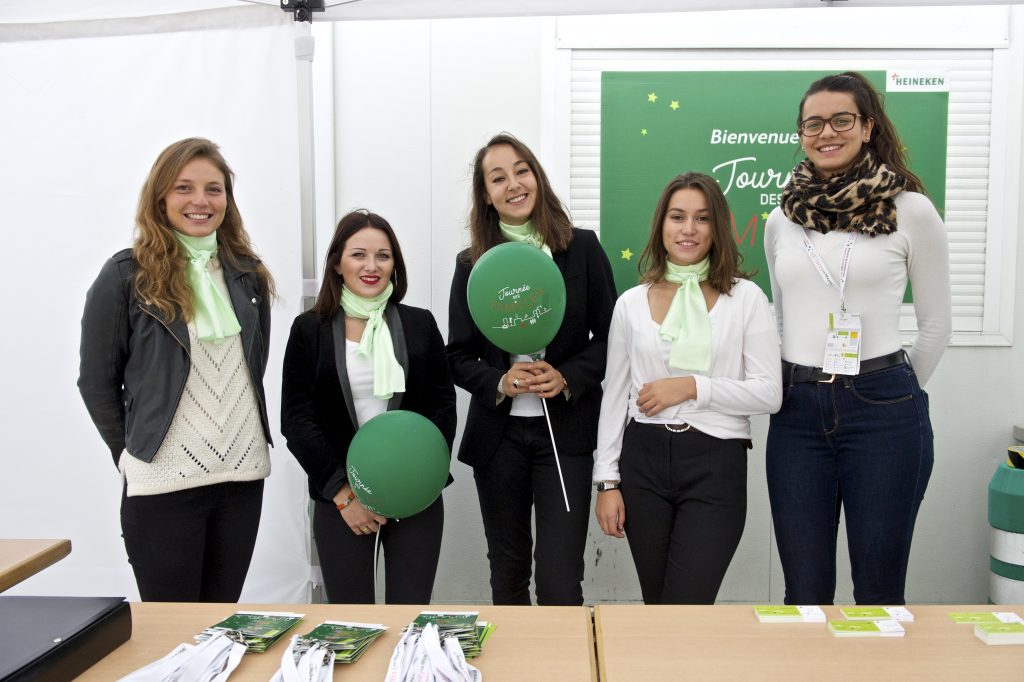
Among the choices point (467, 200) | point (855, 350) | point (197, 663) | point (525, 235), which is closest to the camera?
point (197, 663)

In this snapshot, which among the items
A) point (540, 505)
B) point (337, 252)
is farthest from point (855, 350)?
point (337, 252)

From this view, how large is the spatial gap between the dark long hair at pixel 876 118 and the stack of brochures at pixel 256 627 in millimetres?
1799

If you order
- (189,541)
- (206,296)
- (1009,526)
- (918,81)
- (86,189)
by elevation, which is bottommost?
(1009,526)

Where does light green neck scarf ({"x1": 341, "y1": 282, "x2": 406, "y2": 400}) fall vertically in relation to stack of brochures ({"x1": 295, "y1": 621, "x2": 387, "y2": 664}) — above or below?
above

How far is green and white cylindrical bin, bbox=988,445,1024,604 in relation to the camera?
2.97 metres

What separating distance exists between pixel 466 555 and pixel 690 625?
6.91 feet

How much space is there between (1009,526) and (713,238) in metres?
1.89

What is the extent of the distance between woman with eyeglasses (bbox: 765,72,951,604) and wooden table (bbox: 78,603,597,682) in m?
0.86

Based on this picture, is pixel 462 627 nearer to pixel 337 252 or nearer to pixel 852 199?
pixel 337 252

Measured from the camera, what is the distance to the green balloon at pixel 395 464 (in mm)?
1970

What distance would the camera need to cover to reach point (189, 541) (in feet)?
6.52

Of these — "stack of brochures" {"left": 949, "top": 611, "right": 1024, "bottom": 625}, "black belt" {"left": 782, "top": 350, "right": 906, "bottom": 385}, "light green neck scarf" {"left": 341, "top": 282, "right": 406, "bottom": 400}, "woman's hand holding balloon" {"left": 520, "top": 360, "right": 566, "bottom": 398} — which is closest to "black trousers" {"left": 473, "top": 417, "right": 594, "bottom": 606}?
"woman's hand holding balloon" {"left": 520, "top": 360, "right": 566, "bottom": 398}

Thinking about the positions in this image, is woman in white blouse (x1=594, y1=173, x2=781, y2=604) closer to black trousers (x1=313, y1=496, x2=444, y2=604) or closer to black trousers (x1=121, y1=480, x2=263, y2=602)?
black trousers (x1=313, y1=496, x2=444, y2=604)

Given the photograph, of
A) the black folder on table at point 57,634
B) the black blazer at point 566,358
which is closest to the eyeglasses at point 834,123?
the black blazer at point 566,358
